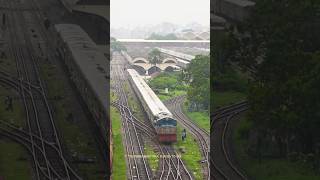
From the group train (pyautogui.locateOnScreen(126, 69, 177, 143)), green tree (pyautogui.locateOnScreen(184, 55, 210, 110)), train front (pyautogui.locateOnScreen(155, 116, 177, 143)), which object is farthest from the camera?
train (pyautogui.locateOnScreen(126, 69, 177, 143))

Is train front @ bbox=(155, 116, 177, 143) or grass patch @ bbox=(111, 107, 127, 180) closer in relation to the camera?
→ grass patch @ bbox=(111, 107, 127, 180)

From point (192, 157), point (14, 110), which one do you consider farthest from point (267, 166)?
point (14, 110)

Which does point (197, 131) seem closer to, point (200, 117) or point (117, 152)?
point (200, 117)

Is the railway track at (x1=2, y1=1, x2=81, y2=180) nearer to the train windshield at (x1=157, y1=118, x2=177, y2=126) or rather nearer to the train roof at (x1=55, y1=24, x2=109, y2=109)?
the train roof at (x1=55, y1=24, x2=109, y2=109)

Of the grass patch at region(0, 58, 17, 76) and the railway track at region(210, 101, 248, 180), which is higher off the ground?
the grass patch at region(0, 58, 17, 76)

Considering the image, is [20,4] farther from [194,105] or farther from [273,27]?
[273,27]

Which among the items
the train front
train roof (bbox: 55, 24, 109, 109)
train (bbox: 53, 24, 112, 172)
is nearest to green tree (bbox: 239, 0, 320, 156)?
train (bbox: 53, 24, 112, 172)
